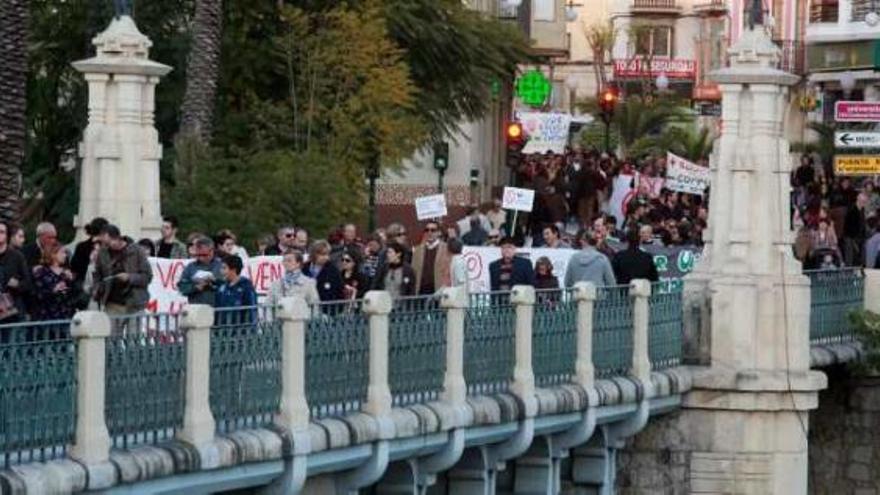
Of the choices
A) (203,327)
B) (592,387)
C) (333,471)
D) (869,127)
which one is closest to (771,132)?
(592,387)

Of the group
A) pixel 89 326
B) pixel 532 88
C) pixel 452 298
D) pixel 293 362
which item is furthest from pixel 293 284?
pixel 532 88

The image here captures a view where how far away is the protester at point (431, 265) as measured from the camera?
32.8 meters

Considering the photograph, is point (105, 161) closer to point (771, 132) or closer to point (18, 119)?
point (18, 119)

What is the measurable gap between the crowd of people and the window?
60490 mm

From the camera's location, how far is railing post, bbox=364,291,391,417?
2623 centimetres

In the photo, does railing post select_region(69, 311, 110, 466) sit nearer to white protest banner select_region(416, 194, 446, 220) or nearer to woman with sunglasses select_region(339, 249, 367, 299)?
woman with sunglasses select_region(339, 249, 367, 299)

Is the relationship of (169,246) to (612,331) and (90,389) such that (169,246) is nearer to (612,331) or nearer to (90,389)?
(612,331)

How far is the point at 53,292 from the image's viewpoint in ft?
79.9

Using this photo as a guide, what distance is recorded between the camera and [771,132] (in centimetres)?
3456

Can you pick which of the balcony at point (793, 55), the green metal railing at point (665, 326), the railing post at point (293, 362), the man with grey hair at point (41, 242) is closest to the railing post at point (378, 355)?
the railing post at point (293, 362)

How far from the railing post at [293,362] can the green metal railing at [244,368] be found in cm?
8

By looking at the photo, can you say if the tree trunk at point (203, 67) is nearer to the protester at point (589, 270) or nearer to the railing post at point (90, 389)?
the protester at point (589, 270)

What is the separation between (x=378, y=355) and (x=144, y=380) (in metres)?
3.93

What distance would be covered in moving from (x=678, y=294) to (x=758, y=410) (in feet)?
4.71
